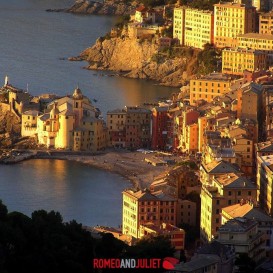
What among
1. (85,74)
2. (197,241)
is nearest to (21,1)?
(85,74)

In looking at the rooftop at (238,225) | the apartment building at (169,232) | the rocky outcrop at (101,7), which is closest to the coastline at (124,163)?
the apartment building at (169,232)

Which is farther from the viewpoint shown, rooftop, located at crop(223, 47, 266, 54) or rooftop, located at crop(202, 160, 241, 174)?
rooftop, located at crop(223, 47, 266, 54)

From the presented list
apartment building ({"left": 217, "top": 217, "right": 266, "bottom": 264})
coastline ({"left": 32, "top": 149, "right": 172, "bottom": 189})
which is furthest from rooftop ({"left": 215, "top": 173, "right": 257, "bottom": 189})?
coastline ({"left": 32, "top": 149, "right": 172, "bottom": 189})

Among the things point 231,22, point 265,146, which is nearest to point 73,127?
point 265,146

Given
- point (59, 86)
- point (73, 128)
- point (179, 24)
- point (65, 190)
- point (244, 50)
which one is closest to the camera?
point (65, 190)

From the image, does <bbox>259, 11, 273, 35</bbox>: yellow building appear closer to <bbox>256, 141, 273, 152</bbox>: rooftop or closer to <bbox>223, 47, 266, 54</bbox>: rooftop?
<bbox>223, 47, 266, 54</bbox>: rooftop

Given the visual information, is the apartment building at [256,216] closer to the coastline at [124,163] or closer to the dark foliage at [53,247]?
the dark foliage at [53,247]

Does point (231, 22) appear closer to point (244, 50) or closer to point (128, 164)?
point (244, 50)
